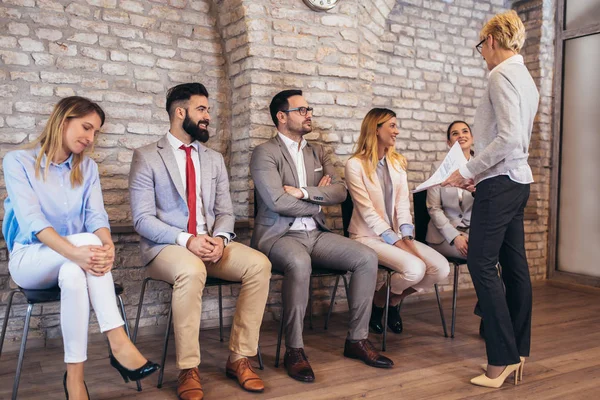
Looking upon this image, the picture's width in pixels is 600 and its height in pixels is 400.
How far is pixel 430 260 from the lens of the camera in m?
3.59

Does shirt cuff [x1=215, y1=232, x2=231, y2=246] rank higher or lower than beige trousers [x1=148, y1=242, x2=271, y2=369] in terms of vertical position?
higher

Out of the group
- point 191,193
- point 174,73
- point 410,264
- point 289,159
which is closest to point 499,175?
point 410,264

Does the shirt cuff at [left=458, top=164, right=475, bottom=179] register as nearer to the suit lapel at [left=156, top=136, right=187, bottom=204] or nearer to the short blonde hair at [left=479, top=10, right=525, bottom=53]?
the short blonde hair at [left=479, top=10, right=525, bottom=53]

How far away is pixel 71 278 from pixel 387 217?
6.68ft

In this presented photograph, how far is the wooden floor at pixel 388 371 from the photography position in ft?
8.93

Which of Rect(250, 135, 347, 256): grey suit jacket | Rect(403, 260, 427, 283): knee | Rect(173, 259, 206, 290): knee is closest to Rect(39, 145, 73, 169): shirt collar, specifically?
Rect(173, 259, 206, 290): knee

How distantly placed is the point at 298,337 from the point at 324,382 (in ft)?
0.90

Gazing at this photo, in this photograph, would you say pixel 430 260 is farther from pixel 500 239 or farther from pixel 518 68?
pixel 518 68

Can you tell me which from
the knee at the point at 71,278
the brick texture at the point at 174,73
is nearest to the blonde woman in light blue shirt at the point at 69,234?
the knee at the point at 71,278

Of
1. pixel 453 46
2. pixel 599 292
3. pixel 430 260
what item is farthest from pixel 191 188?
pixel 599 292

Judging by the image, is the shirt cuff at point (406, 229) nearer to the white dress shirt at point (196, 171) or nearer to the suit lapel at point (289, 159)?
the suit lapel at point (289, 159)

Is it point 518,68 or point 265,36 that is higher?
point 265,36

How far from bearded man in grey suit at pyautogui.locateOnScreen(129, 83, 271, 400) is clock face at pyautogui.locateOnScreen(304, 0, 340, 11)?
1.24m

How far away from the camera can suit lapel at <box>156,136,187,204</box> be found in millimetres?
3072
